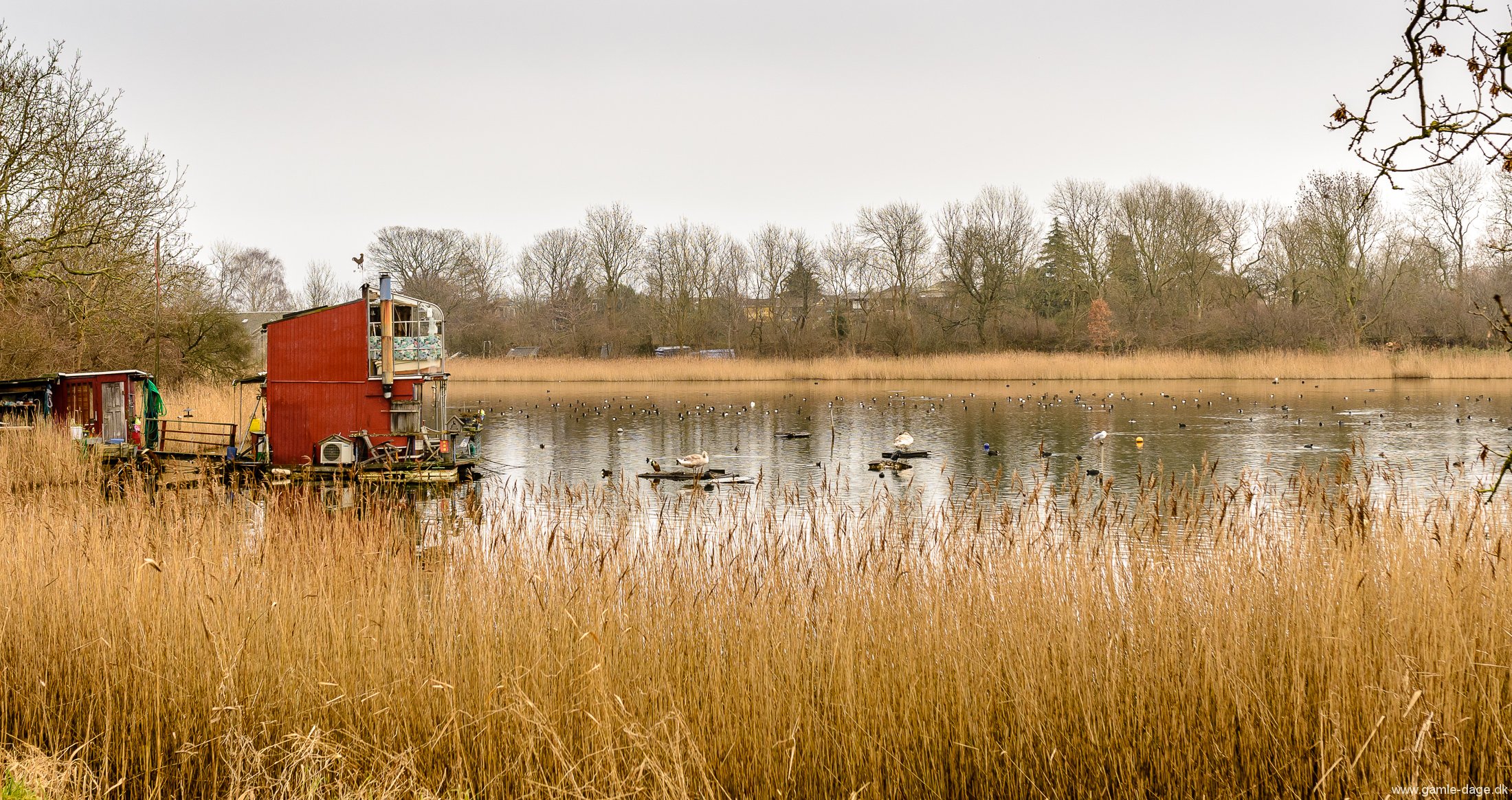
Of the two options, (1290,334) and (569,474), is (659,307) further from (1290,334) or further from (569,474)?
(569,474)

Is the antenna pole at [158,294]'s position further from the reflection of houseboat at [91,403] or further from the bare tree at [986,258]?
the bare tree at [986,258]

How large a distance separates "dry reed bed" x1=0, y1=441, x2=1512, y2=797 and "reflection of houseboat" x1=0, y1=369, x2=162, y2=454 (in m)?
12.4

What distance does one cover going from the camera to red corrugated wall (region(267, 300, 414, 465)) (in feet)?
63.7

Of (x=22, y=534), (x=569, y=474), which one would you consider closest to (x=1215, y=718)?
(x=22, y=534)

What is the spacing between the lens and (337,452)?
753 inches

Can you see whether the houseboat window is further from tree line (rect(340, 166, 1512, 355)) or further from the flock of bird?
tree line (rect(340, 166, 1512, 355))

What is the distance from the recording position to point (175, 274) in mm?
23391

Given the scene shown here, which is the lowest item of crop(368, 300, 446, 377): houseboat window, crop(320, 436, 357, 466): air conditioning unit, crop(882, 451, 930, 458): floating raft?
crop(882, 451, 930, 458): floating raft

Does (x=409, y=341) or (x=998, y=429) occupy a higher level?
(x=409, y=341)

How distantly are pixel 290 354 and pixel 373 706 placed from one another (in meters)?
15.9

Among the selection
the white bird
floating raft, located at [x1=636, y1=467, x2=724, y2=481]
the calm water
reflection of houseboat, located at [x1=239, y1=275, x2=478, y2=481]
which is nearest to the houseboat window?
reflection of houseboat, located at [x1=239, y1=275, x2=478, y2=481]

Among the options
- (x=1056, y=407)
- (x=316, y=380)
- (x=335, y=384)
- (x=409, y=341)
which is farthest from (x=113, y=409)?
(x=1056, y=407)

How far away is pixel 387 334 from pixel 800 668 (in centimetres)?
1595

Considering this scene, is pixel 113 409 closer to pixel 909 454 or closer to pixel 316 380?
pixel 316 380
